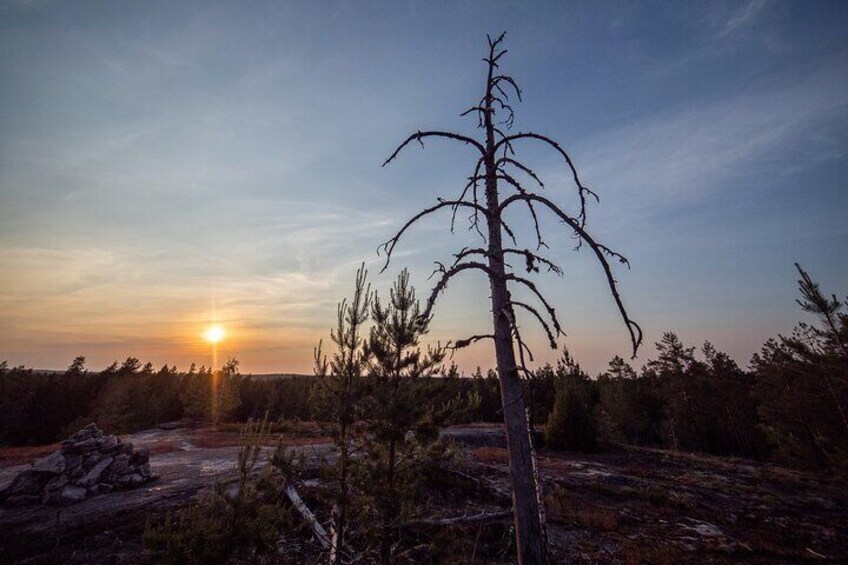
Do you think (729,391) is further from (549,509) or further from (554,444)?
(549,509)

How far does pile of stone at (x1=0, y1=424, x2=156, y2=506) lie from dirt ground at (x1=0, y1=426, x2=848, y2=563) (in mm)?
724

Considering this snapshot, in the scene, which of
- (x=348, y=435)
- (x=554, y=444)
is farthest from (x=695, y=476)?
(x=348, y=435)

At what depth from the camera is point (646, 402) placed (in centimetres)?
4284

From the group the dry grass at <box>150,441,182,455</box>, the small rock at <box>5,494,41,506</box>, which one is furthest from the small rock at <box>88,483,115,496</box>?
the dry grass at <box>150,441,182,455</box>

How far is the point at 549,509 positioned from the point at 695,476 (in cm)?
1355

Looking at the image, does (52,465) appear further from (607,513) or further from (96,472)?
(607,513)

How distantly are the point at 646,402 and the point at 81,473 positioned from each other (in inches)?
2076

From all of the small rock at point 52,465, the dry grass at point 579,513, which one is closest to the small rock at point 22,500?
the small rock at point 52,465

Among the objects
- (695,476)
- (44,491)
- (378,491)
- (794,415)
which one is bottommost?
(695,476)

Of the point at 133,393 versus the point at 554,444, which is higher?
the point at 133,393

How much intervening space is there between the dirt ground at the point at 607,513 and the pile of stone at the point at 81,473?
0.72 m

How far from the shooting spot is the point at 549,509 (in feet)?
41.3

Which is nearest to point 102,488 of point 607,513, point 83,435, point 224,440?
point 83,435

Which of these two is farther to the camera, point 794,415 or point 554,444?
point 554,444
